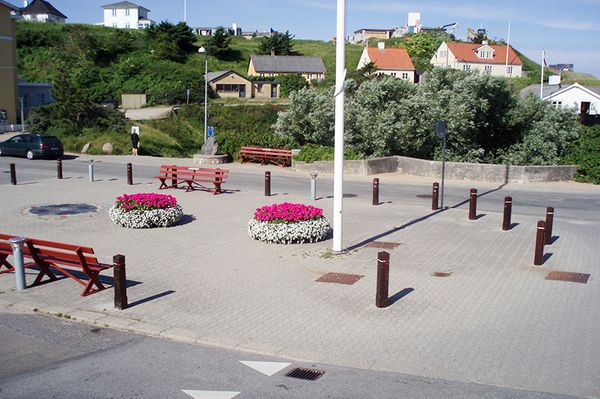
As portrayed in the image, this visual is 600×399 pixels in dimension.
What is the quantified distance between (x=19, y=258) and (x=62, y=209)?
7424 millimetres

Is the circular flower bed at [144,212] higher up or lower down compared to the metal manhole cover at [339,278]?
higher up

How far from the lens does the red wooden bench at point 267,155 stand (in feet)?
95.8

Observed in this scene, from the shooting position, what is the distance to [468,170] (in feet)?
81.8

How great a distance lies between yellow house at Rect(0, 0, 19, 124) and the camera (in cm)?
4891

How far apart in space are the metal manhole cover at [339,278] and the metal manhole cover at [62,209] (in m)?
8.51

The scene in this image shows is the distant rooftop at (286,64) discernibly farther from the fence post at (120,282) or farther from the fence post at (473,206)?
the fence post at (120,282)

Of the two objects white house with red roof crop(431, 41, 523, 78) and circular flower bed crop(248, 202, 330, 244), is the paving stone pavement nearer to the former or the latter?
circular flower bed crop(248, 202, 330, 244)

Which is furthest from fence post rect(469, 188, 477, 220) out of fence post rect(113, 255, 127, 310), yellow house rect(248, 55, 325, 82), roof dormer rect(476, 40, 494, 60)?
roof dormer rect(476, 40, 494, 60)

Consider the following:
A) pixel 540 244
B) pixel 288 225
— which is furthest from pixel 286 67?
pixel 540 244

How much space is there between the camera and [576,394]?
5996 mm

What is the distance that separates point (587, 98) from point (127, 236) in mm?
57562

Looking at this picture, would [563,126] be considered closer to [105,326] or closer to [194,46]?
[105,326]

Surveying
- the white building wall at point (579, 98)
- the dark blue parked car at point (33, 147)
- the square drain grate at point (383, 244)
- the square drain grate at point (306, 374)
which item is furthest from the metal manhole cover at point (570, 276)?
the white building wall at point (579, 98)

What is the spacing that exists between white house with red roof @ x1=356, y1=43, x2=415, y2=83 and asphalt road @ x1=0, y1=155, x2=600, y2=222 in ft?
211
